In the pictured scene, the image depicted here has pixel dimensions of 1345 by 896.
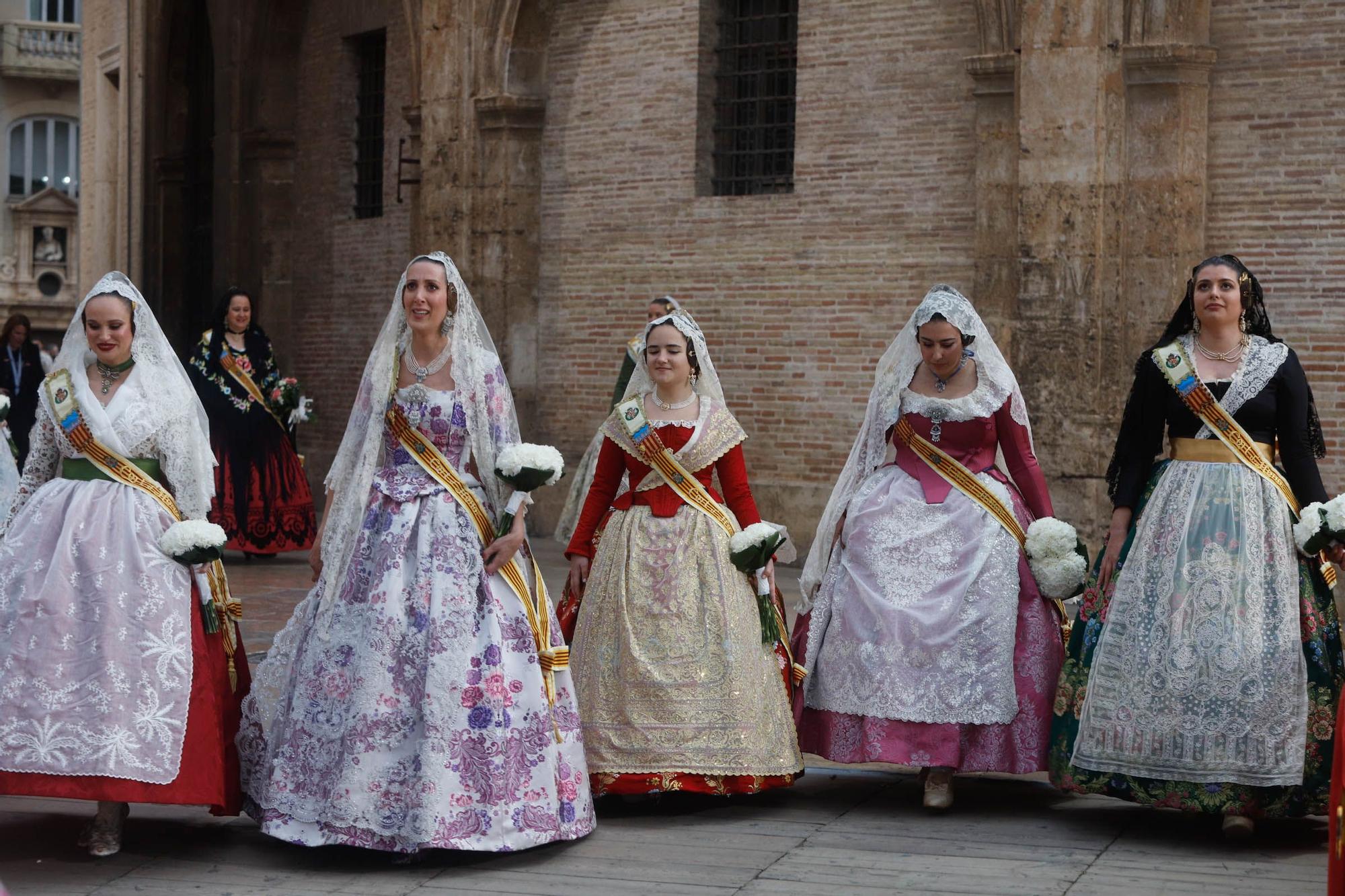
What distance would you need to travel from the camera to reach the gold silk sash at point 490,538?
17.9 feet

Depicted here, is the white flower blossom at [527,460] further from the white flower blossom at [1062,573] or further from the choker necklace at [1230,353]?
the choker necklace at [1230,353]

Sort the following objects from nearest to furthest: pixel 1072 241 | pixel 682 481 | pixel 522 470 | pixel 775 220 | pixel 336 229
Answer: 1. pixel 522 470
2. pixel 682 481
3. pixel 1072 241
4. pixel 775 220
5. pixel 336 229

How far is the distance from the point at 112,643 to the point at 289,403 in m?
7.28

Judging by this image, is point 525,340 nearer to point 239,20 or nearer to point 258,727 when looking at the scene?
point 239,20

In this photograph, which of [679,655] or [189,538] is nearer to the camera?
[189,538]

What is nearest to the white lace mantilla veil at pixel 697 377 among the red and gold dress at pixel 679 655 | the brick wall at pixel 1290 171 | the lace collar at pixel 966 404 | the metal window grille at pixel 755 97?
the red and gold dress at pixel 679 655

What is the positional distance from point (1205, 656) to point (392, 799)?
2445 millimetres

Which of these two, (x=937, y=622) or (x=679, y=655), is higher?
(x=937, y=622)

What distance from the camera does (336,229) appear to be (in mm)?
18062

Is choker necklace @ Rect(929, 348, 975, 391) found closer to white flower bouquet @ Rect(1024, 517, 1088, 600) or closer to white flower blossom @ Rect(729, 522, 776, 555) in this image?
white flower bouquet @ Rect(1024, 517, 1088, 600)

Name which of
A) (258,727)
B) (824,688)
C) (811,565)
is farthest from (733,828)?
(258,727)

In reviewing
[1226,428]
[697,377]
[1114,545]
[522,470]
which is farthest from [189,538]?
[1226,428]

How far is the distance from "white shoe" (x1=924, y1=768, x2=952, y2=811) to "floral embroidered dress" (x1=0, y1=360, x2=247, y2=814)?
219 cm

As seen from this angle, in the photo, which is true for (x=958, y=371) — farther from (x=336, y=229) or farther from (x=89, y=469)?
(x=336, y=229)
